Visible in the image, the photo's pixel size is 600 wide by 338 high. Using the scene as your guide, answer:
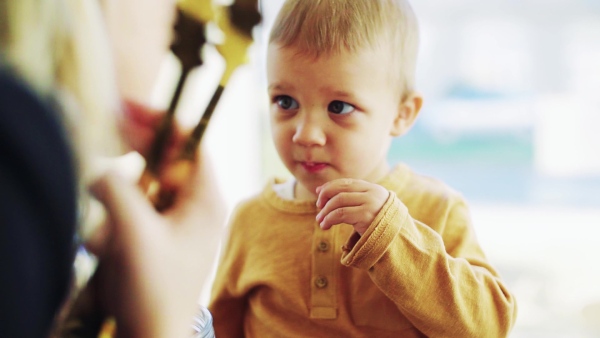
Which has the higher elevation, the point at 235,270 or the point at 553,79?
the point at 553,79

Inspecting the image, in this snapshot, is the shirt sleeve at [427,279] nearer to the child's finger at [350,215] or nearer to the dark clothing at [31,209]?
the child's finger at [350,215]

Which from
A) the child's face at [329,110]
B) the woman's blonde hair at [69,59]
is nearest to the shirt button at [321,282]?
the child's face at [329,110]

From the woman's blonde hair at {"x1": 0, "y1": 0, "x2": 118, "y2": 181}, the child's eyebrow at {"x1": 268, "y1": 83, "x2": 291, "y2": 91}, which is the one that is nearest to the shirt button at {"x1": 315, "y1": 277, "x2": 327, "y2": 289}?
the child's eyebrow at {"x1": 268, "y1": 83, "x2": 291, "y2": 91}

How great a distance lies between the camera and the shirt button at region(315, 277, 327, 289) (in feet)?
2.22

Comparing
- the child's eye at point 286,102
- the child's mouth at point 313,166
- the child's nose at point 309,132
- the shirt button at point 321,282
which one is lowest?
the shirt button at point 321,282

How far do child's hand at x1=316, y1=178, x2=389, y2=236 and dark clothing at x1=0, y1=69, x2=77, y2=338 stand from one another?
279 millimetres

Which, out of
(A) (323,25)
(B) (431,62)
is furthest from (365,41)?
(B) (431,62)

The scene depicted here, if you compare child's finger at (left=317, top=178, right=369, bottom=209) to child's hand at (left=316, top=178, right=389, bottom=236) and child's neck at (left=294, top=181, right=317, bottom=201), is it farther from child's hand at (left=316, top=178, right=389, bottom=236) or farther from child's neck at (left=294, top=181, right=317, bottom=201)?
child's neck at (left=294, top=181, right=317, bottom=201)

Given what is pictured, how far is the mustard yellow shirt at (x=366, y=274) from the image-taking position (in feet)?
1.91

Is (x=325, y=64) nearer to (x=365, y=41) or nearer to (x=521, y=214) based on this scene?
(x=365, y=41)

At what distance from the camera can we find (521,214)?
177 centimetres

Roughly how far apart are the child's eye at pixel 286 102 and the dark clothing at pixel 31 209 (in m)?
0.34

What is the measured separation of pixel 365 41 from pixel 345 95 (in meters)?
0.06

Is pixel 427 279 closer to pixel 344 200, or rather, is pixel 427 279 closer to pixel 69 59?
pixel 344 200
